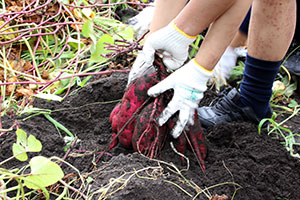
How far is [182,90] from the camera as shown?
1371 mm

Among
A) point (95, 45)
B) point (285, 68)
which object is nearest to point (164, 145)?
point (95, 45)

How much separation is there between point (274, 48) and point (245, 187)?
650mm

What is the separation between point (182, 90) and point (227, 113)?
1.64ft

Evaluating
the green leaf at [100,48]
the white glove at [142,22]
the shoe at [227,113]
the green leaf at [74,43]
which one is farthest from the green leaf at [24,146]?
the white glove at [142,22]

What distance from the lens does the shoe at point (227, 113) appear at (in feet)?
5.62

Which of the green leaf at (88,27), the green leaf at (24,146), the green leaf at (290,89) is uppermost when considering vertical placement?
the green leaf at (88,27)

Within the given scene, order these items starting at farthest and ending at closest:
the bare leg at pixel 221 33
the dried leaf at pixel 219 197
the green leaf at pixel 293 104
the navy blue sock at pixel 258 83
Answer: the green leaf at pixel 293 104, the navy blue sock at pixel 258 83, the bare leg at pixel 221 33, the dried leaf at pixel 219 197

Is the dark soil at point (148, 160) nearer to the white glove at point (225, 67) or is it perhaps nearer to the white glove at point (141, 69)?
the white glove at point (141, 69)

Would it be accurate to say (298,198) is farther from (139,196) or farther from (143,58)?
(143,58)

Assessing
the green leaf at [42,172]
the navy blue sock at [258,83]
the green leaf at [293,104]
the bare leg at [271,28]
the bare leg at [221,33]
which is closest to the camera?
the green leaf at [42,172]

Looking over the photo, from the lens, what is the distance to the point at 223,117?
5.75ft

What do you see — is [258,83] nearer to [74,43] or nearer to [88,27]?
[88,27]

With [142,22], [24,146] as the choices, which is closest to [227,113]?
[142,22]

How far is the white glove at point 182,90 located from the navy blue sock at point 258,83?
1.25 ft
